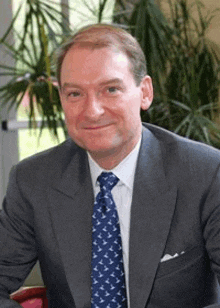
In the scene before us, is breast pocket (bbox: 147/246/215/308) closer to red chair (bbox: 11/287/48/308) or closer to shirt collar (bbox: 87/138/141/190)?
shirt collar (bbox: 87/138/141/190)

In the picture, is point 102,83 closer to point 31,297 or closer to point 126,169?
point 126,169

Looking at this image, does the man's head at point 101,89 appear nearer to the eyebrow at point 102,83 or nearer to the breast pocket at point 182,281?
the eyebrow at point 102,83

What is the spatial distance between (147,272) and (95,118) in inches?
17.1

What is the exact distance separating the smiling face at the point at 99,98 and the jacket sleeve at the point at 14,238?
0.98ft

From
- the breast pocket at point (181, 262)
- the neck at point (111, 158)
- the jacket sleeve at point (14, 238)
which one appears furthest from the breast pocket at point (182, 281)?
the jacket sleeve at point (14, 238)

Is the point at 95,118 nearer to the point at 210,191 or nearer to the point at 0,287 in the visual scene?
the point at 210,191

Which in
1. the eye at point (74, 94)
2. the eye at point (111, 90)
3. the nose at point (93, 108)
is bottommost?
the nose at point (93, 108)

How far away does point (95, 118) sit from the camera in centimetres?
145

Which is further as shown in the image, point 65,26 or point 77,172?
point 65,26

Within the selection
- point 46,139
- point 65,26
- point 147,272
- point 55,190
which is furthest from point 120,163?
point 46,139

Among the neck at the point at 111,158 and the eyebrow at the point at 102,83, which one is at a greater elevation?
the eyebrow at the point at 102,83

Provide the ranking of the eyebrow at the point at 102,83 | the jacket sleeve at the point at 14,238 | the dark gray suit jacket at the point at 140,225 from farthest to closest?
the jacket sleeve at the point at 14,238, the dark gray suit jacket at the point at 140,225, the eyebrow at the point at 102,83

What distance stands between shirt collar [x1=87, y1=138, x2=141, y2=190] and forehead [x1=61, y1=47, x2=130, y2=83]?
0.84ft

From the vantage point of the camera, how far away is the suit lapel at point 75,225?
5.22 feet
